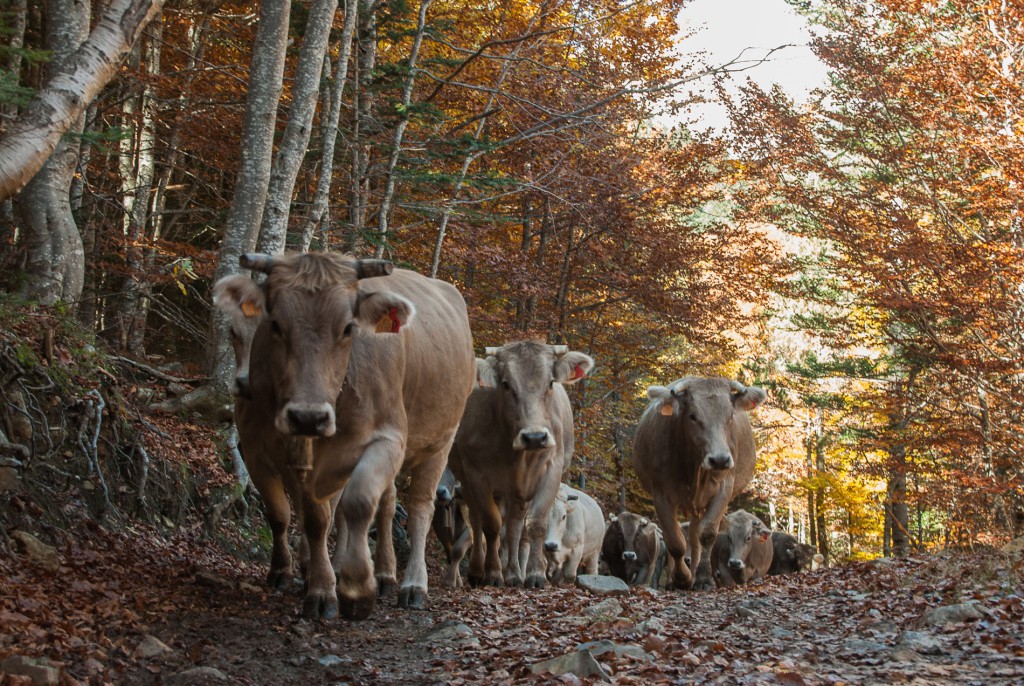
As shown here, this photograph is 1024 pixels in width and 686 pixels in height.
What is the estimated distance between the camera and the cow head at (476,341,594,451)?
37.0 ft

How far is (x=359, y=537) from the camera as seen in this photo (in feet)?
21.3

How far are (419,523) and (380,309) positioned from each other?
8.82 feet

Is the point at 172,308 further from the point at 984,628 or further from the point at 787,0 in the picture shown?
the point at 787,0

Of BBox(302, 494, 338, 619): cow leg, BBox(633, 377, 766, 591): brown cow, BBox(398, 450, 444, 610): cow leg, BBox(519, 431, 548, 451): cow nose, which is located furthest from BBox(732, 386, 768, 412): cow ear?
BBox(302, 494, 338, 619): cow leg

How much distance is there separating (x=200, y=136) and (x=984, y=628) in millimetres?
12967

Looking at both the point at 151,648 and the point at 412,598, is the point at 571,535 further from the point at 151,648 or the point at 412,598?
the point at 151,648

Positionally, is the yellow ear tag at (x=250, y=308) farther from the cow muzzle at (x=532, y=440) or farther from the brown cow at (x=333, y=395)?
the cow muzzle at (x=532, y=440)

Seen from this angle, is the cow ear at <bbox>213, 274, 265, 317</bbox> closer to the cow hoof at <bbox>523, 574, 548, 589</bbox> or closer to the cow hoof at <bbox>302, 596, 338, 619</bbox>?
the cow hoof at <bbox>302, 596, 338, 619</bbox>

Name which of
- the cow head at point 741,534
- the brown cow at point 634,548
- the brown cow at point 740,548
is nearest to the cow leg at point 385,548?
the brown cow at point 740,548

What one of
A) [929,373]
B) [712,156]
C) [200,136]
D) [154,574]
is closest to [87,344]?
[154,574]

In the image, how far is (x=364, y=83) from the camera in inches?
609

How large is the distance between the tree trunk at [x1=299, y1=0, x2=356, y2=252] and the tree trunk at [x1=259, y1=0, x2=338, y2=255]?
49cm

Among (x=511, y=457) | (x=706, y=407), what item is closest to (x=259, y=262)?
(x=511, y=457)

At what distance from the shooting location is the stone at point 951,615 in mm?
6707
